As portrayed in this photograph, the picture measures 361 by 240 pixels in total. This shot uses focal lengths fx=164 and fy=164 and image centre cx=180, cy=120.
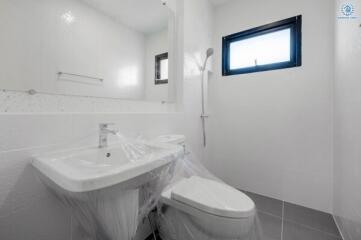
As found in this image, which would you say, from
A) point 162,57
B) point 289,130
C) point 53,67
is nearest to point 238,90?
point 289,130

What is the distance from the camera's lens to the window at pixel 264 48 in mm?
1666

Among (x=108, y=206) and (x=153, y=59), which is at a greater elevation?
(x=153, y=59)

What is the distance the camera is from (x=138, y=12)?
1.24 metres

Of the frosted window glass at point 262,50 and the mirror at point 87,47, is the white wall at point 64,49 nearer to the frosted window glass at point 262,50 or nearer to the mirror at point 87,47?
the mirror at point 87,47

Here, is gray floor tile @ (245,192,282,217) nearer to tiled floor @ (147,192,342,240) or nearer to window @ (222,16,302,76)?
tiled floor @ (147,192,342,240)

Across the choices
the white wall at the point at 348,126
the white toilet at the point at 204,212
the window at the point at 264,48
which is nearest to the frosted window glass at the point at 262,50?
the window at the point at 264,48

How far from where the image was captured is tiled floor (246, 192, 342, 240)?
4.21ft

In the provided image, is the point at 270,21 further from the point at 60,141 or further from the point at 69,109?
the point at 60,141

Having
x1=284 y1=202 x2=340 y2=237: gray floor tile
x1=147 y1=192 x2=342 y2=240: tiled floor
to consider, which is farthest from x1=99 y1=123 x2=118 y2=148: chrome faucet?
x1=284 y1=202 x2=340 y2=237: gray floor tile

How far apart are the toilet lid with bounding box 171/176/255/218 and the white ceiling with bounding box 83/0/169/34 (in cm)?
119

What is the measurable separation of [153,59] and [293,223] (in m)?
1.84

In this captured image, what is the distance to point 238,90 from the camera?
6.50 feet

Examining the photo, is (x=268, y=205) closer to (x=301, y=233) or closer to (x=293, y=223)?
(x=293, y=223)

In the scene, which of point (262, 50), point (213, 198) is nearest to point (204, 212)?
point (213, 198)
